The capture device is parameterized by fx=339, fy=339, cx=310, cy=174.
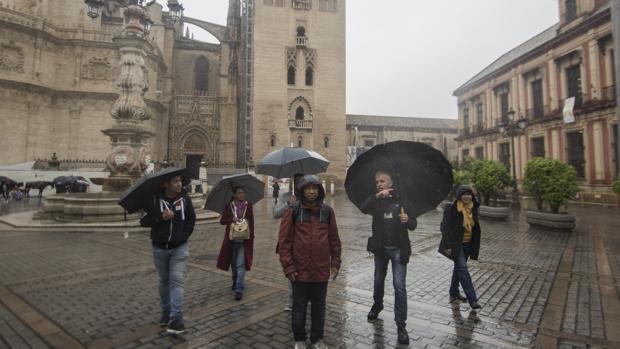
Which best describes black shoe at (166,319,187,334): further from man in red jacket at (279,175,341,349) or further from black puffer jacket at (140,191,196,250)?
man in red jacket at (279,175,341,349)

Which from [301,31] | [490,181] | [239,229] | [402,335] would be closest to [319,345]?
[402,335]

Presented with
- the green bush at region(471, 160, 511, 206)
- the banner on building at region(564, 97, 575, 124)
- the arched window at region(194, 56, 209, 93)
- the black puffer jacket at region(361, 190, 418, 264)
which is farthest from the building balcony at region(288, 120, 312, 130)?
the black puffer jacket at region(361, 190, 418, 264)

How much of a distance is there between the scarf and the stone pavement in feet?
3.36

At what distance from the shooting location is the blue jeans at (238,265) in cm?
454

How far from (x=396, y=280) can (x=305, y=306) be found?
105cm

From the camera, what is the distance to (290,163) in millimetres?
5117

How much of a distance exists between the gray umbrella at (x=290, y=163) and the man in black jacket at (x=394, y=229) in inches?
60.4

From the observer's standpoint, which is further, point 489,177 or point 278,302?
point 489,177

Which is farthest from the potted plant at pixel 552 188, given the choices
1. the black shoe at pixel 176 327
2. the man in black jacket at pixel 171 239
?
the black shoe at pixel 176 327

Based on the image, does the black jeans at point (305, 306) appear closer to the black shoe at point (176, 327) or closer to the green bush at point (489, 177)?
the black shoe at point (176, 327)

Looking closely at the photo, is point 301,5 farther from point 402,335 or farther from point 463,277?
point 402,335

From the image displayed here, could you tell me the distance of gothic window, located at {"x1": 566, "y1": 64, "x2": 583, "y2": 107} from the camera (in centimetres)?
2312

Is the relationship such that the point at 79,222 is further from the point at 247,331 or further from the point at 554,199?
the point at 554,199

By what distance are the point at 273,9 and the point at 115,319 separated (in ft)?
114
